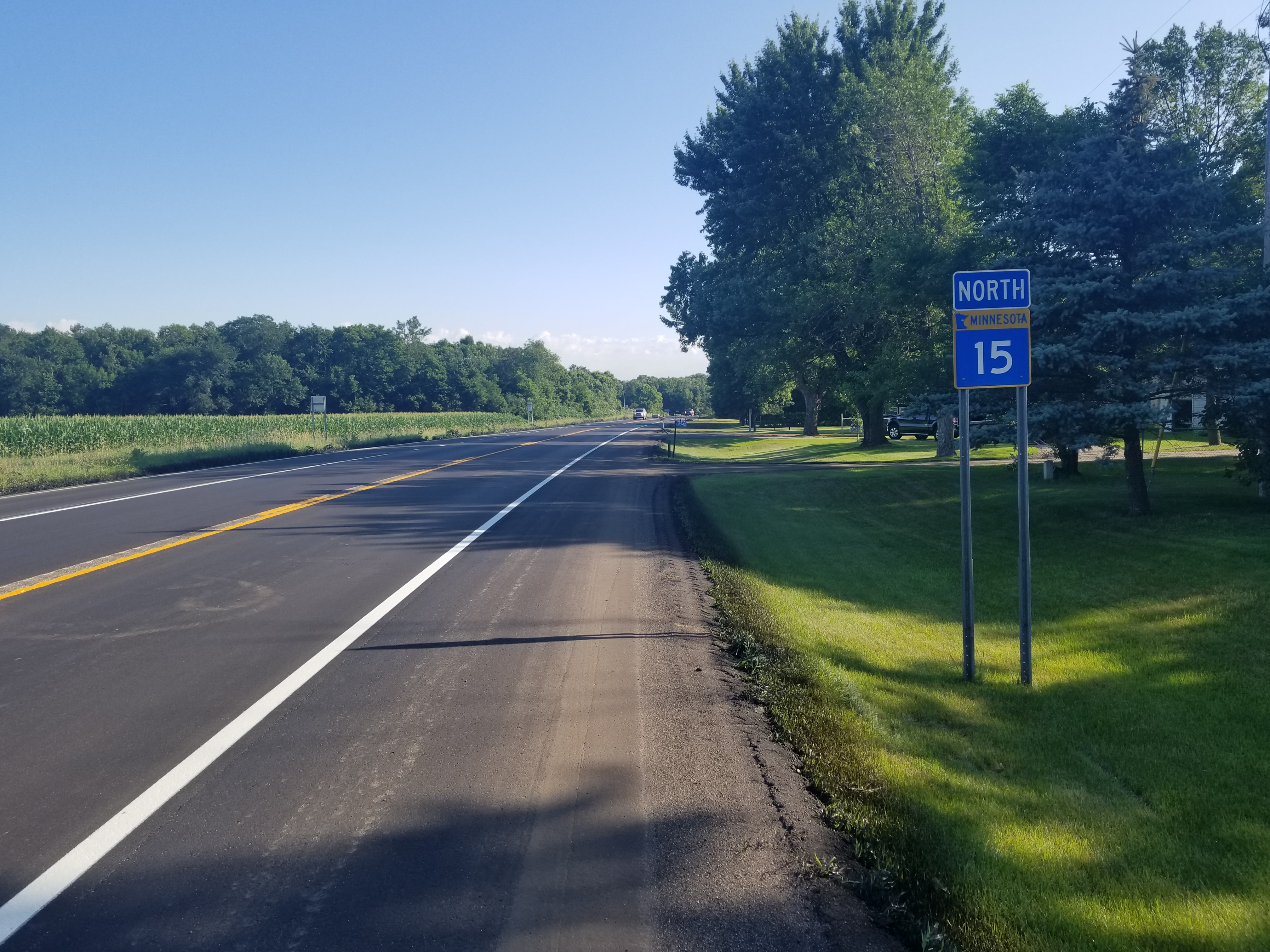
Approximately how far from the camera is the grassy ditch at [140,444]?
24875 millimetres

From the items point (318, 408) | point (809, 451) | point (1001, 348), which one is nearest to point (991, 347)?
point (1001, 348)

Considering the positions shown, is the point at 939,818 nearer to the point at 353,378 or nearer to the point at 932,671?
the point at 932,671

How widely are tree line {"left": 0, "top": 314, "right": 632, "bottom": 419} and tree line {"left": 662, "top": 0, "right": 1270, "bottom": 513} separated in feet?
217

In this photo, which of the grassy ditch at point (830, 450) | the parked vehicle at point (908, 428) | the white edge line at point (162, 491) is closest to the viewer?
the white edge line at point (162, 491)

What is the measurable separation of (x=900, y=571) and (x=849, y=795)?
26.5 ft

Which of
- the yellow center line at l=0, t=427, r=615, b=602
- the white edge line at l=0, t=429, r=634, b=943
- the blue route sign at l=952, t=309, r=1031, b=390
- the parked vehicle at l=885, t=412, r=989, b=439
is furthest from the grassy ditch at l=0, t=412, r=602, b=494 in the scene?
the parked vehicle at l=885, t=412, r=989, b=439

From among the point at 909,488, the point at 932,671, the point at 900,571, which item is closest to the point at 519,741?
the point at 932,671

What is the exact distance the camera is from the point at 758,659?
273 inches

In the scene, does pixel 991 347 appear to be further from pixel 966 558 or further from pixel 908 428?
pixel 908 428

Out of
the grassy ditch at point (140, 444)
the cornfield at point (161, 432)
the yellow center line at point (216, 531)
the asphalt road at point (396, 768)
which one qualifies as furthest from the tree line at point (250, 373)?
the asphalt road at point (396, 768)

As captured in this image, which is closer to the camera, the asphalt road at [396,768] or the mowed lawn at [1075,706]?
the asphalt road at [396,768]

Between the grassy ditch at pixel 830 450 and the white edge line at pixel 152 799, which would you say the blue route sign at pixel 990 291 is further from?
the grassy ditch at pixel 830 450

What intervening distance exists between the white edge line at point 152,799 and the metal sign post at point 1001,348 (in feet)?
16.2

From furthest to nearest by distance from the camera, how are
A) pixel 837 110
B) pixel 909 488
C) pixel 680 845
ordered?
pixel 837 110, pixel 909 488, pixel 680 845
